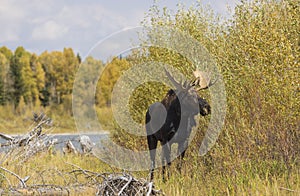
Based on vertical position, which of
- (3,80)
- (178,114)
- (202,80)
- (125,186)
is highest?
(3,80)

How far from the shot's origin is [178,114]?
866 cm

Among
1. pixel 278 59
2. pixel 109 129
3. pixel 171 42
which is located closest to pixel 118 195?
pixel 278 59

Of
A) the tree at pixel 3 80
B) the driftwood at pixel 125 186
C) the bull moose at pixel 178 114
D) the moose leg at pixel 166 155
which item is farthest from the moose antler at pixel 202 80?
the tree at pixel 3 80

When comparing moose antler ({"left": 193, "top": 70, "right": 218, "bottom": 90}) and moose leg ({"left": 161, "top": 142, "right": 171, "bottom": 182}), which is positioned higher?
moose antler ({"left": 193, "top": 70, "right": 218, "bottom": 90})

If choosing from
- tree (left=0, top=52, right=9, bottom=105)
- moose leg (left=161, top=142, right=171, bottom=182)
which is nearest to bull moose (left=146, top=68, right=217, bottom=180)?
moose leg (left=161, top=142, right=171, bottom=182)

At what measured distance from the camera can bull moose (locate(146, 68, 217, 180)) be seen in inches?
340

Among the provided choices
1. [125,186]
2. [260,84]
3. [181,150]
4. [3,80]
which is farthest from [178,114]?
[3,80]

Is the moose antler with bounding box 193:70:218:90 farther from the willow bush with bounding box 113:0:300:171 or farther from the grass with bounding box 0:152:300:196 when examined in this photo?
the grass with bounding box 0:152:300:196

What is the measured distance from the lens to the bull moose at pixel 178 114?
8625 mm

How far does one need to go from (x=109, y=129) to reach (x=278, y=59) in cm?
Result: 725

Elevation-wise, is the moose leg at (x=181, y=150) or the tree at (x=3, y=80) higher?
the tree at (x=3, y=80)

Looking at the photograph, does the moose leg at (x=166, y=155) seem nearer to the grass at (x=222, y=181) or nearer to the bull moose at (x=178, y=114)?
the bull moose at (x=178, y=114)

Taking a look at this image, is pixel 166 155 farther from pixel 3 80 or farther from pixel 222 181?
pixel 3 80

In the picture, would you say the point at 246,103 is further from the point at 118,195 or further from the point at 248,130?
the point at 118,195
